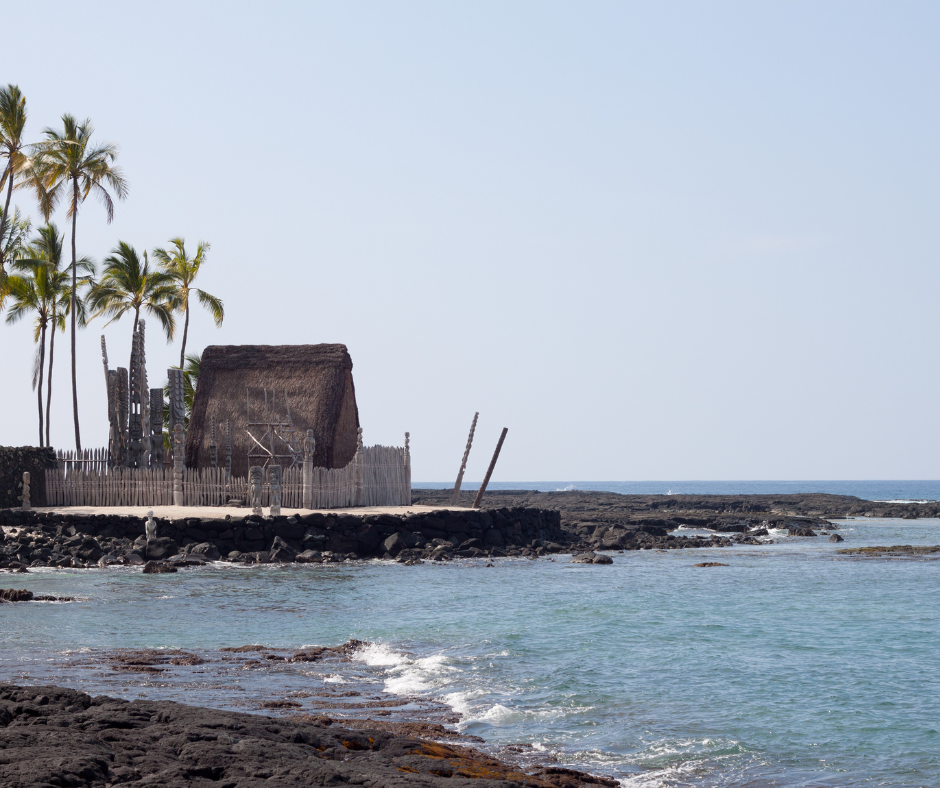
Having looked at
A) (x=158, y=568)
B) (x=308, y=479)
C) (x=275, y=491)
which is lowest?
(x=158, y=568)

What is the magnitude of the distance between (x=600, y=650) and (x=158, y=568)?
452 inches

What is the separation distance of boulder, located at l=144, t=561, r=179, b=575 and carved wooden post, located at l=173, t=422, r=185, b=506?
208 inches

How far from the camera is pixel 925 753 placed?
921 cm

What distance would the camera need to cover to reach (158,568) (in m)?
21.9

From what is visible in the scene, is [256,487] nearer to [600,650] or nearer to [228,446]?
[228,446]

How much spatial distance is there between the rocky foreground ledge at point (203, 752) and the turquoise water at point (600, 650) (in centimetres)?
125

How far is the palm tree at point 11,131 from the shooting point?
31.6m

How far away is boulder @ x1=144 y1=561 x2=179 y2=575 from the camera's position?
21750mm

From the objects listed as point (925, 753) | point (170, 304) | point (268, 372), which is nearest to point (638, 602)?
point (925, 753)

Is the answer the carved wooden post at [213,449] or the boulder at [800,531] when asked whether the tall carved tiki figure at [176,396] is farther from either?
the boulder at [800,531]

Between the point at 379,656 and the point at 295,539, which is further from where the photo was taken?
the point at 295,539

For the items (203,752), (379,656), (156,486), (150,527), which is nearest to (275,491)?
(150,527)

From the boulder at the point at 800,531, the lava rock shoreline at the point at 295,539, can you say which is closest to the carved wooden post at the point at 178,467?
the lava rock shoreline at the point at 295,539

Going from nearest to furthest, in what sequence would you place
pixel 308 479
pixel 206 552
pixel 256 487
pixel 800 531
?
pixel 206 552 → pixel 256 487 → pixel 308 479 → pixel 800 531
